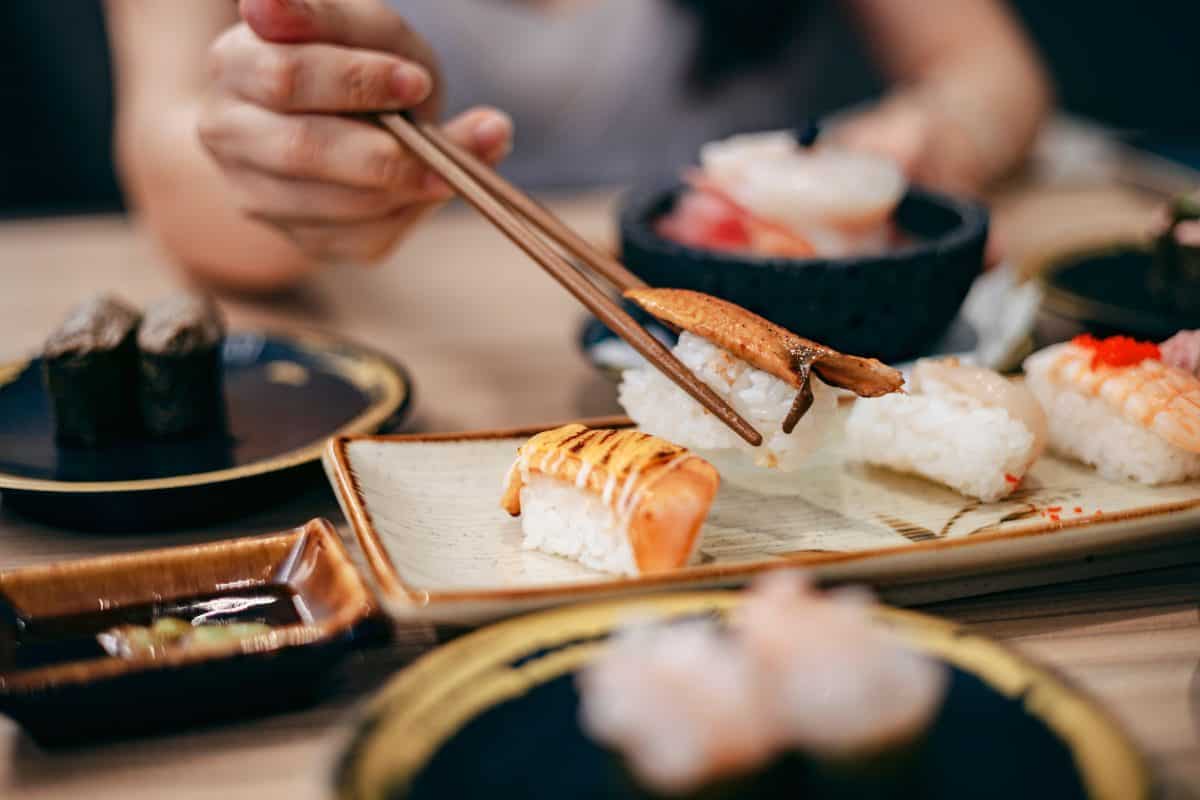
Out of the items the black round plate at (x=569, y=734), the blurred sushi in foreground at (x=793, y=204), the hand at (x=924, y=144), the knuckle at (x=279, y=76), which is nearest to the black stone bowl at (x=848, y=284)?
the blurred sushi in foreground at (x=793, y=204)

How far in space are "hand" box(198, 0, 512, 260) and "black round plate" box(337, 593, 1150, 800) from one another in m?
1.07

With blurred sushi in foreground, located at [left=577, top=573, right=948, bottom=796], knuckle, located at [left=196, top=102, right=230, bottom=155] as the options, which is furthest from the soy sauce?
knuckle, located at [left=196, top=102, right=230, bottom=155]

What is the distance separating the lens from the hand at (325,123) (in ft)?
5.50

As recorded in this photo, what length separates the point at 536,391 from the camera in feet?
6.57

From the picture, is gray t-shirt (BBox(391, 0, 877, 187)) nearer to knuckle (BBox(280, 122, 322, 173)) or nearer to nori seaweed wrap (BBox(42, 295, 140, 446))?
knuckle (BBox(280, 122, 322, 173))

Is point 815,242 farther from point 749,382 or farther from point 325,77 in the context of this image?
point 325,77

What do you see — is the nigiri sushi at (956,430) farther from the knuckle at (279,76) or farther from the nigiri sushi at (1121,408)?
the knuckle at (279,76)

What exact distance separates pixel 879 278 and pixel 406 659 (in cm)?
92

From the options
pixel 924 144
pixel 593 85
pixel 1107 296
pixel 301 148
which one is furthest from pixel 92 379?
→ pixel 593 85

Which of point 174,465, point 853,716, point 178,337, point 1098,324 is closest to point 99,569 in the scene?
point 174,465

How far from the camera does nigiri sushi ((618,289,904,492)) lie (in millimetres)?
1276

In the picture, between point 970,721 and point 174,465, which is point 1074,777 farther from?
point 174,465

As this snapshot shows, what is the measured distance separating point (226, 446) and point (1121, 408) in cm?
125

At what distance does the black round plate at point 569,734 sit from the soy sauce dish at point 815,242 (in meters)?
0.80
